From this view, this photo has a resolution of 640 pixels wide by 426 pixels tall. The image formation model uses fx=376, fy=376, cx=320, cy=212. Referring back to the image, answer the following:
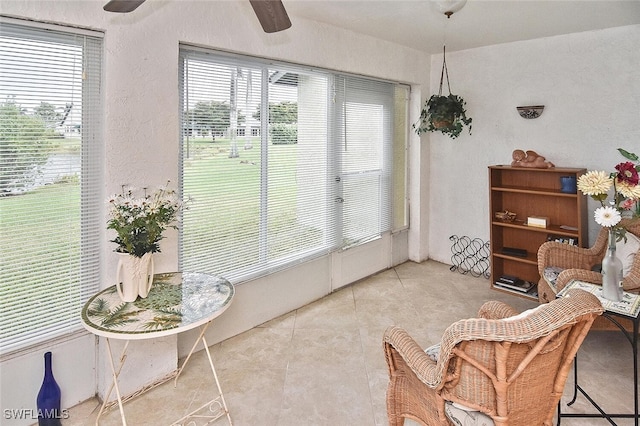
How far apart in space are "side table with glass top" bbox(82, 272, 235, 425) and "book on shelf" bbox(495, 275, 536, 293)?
298 centimetres

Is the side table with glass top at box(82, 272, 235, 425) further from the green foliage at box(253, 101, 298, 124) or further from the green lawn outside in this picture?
the green foliage at box(253, 101, 298, 124)

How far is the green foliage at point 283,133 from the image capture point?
3.16 m

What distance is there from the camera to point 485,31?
3584mm

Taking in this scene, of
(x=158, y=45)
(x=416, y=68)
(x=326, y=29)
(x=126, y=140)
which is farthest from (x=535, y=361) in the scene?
(x=416, y=68)

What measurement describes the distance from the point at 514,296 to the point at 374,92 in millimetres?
2579

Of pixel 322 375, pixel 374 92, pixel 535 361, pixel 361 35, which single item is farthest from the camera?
pixel 374 92

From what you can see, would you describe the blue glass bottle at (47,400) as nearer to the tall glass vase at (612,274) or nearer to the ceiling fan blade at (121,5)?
the ceiling fan blade at (121,5)

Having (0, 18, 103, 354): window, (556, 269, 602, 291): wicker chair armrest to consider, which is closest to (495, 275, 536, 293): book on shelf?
(556, 269, 602, 291): wicker chair armrest

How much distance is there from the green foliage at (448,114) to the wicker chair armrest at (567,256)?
1643 millimetres

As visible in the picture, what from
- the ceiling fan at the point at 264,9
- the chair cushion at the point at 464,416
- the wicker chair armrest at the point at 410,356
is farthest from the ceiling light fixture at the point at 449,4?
the chair cushion at the point at 464,416

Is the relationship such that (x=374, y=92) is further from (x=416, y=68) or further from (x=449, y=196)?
(x=449, y=196)

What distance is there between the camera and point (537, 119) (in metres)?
Answer: 3.88

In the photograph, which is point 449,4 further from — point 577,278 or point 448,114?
point 577,278

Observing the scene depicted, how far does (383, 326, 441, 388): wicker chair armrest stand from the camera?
148cm
